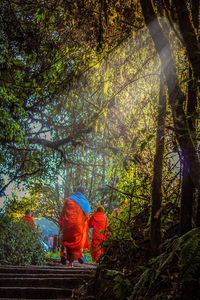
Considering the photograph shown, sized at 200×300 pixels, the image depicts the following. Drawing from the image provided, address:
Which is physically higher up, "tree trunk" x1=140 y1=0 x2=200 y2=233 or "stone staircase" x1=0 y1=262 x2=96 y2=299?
"tree trunk" x1=140 y1=0 x2=200 y2=233

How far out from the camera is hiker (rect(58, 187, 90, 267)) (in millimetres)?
8393

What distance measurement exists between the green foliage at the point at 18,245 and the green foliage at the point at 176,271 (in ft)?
22.4

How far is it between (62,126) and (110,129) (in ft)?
11.8

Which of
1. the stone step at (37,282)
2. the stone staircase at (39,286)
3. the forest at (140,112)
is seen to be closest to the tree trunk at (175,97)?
the forest at (140,112)

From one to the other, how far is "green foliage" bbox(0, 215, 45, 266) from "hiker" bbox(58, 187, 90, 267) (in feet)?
2.88

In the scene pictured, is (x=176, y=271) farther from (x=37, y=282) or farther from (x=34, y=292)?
(x=37, y=282)

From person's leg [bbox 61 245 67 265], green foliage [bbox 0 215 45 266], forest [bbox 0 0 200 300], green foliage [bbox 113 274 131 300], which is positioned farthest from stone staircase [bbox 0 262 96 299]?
person's leg [bbox 61 245 67 265]

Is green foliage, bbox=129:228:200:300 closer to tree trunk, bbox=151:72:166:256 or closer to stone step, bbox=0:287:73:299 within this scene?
tree trunk, bbox=151:72:166:256

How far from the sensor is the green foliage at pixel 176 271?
1.57 meters

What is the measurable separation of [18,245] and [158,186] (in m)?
7.02

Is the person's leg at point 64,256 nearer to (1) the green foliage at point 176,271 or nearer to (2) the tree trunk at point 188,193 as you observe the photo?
(1) the green foliage at point 176,271

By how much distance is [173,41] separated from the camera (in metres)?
2.42

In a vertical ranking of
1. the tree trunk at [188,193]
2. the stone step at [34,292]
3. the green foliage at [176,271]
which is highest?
the tree trunk at [188,193]

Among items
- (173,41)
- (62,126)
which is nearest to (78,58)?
(173,41)
